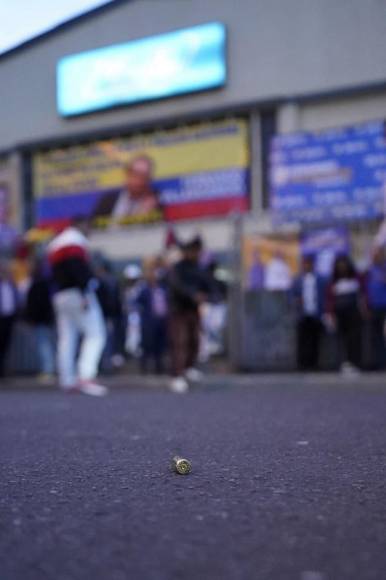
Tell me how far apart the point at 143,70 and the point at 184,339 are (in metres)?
13.8

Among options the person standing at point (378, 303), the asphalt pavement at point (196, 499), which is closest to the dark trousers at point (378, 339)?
the person standing at point (378, 303)

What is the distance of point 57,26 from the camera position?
73.8 feet

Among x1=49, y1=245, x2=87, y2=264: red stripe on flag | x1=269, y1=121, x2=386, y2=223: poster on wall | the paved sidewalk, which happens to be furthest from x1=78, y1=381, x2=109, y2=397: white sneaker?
x1=269, y1=121, x2=386, y2=223: poster on wall

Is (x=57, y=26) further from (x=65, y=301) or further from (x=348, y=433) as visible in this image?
(x=348, y=433)

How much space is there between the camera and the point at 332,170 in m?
12.5

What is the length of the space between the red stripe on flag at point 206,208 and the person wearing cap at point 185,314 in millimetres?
10589

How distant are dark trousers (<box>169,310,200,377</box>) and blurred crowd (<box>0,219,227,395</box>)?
0.04 ft

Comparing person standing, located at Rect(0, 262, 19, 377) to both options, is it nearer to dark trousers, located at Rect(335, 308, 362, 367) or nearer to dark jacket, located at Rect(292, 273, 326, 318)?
dark jacket, located at Rect(292, 273, 326, 318)

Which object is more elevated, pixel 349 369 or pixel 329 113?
pixel 329 113

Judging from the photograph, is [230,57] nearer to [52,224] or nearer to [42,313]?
[52,224]

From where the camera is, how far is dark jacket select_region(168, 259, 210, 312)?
28.4 ft

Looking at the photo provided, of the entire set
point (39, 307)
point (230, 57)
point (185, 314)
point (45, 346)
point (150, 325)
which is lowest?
point (45, 346)

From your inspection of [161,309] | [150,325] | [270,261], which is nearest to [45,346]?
[150,325]

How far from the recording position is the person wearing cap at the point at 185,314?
28.5 feet
